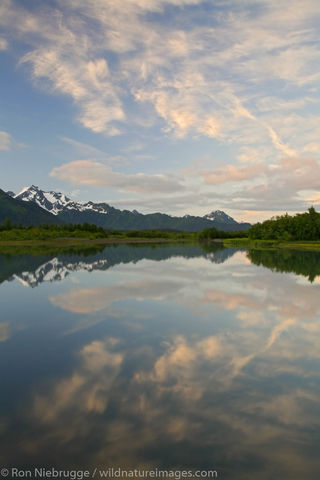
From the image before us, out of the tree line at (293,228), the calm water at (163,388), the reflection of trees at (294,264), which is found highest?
the tree line at (293,228)

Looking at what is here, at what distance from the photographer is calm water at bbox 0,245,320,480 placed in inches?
331

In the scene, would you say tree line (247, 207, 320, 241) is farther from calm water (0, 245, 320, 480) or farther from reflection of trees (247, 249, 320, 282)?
calm water (0, 245, 320, 480)

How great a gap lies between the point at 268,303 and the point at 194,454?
2117 centimetres

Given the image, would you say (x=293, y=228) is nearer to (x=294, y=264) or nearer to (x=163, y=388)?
(x=294, y=264)

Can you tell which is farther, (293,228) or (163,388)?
(293,228)

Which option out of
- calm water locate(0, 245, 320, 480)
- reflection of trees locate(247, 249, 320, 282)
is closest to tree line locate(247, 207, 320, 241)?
reflection of trees locate(247, 249, 320, 282)

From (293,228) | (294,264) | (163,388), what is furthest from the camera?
(293,228)

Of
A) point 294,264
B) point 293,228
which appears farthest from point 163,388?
point 293,228

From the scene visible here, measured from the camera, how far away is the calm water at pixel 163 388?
841cm

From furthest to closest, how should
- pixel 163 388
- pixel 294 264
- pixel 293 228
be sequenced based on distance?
pixel 293 228 → pixel 294 264 → pixel 163 388

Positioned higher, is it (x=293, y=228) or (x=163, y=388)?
(x=293, y=228)

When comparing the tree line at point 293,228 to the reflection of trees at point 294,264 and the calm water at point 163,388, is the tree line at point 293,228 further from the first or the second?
the calm water at point 163,388

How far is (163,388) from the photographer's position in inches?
475

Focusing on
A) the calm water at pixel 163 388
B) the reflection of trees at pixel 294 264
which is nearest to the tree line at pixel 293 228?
the reflection of trees at pixel 294 264
